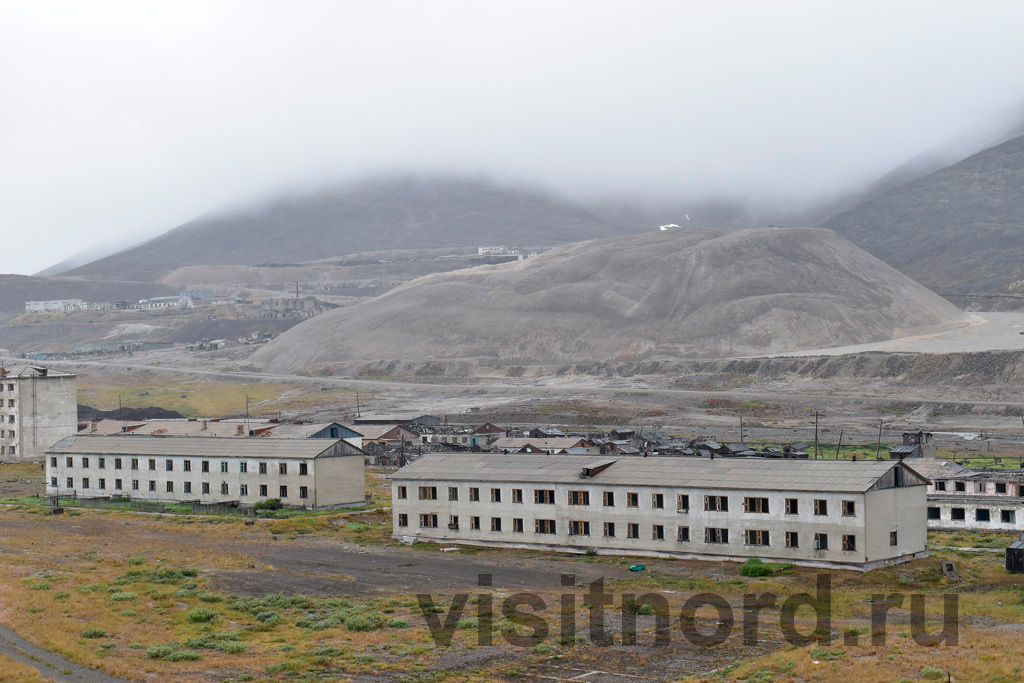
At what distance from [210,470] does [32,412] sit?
133 ft

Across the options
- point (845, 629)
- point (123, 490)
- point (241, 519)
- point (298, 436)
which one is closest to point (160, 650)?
point (845, 629)

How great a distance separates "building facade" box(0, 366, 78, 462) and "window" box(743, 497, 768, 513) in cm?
7598

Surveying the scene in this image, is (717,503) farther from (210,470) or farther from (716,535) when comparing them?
(210,470)

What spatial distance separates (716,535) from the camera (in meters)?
51.7

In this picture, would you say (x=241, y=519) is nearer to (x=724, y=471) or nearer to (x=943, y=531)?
(x=724, y=471)

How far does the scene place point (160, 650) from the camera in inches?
1387

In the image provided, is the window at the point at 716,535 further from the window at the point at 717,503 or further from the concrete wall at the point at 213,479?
the concrete wall at the point at 213,479

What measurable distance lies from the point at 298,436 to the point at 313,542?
29.2 m

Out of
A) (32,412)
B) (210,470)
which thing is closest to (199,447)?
(210,470)

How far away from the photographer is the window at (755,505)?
1992 inches

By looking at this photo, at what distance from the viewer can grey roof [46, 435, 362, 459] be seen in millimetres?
70625

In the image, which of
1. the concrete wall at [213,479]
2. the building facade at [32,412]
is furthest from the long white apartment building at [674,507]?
the building facade at [32,412]

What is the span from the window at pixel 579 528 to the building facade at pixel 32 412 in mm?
67773

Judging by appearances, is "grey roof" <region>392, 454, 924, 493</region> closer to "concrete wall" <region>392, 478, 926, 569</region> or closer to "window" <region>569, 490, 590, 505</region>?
"concrete wall" <region>392, 478, 926, 569</region>
